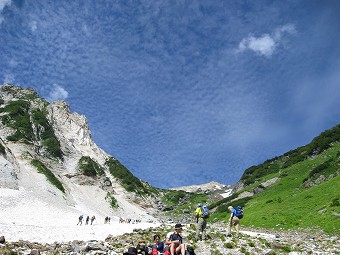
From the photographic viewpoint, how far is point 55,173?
108250mm

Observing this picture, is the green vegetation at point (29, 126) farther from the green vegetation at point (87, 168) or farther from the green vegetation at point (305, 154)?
the green vegetation at point (305, 154)

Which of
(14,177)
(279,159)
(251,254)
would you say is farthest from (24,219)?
(279,159)

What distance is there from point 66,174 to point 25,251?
310ft

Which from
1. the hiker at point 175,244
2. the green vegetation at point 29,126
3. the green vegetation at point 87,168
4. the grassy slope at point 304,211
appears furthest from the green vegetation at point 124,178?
the hiker at point 175,244

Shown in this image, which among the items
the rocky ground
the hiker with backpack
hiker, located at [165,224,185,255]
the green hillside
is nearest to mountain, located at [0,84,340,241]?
the green hillside

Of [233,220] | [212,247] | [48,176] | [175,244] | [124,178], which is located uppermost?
[124,178]

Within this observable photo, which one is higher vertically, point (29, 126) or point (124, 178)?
point (29, 126)

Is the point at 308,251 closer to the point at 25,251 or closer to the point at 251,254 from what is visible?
the point at 251,254

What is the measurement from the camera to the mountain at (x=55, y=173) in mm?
70812

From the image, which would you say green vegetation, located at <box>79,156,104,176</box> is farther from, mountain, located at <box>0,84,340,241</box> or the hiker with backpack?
the hiker with backpack

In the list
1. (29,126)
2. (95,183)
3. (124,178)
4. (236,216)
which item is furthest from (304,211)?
(124,178)

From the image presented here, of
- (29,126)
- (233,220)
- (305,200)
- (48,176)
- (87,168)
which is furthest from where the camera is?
(29,126)

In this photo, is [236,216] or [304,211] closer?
[236,216]

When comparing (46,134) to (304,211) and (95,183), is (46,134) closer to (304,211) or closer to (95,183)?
(95,183)
